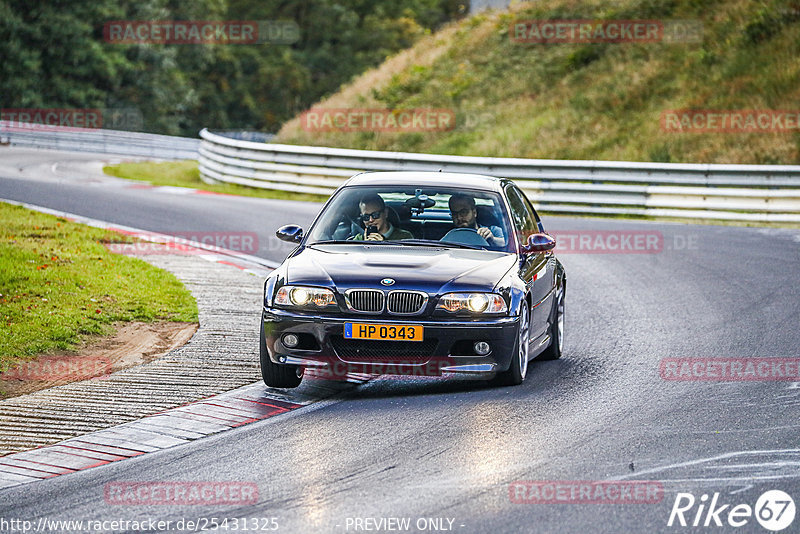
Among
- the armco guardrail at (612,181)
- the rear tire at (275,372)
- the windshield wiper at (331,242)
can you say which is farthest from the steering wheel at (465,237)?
the armco guardrail at (612,181)

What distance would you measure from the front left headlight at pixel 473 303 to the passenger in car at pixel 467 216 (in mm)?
1179

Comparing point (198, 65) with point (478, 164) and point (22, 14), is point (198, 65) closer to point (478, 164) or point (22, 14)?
point (22, 14)

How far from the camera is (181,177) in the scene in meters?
33.2

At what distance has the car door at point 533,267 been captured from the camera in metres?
9.41

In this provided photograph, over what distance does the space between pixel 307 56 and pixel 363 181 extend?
66.5 metres

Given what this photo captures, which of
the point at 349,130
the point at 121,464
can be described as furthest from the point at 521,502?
the point at 349,130

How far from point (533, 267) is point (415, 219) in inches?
42.3

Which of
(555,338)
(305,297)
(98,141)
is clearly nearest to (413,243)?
(305,297)

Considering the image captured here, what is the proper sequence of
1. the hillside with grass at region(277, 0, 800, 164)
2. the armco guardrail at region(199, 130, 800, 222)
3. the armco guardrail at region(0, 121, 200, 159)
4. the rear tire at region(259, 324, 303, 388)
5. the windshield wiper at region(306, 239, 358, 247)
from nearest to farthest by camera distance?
the rear tire at region(259, 324, 303, 388) → the windshield wiper at region(306, 239, 358, 247) → the armco guardrail at region(199, 130, 800, 222) → the hillside with grass at region(277, 0, 800, 164) → the armco guardrail at region(0, 121, 200, 159)

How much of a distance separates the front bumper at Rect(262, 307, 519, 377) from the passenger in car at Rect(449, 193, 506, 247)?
1270 mm

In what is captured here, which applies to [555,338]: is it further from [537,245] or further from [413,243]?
[413,243]

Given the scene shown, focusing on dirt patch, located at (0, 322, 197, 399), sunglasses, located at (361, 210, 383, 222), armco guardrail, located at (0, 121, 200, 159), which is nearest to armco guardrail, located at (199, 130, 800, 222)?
dirt patch, located at (0, 322, 197, 399)

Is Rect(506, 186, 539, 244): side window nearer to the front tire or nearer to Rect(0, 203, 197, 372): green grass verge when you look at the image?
the front tire

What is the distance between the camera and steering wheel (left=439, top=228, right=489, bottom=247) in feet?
31.5
